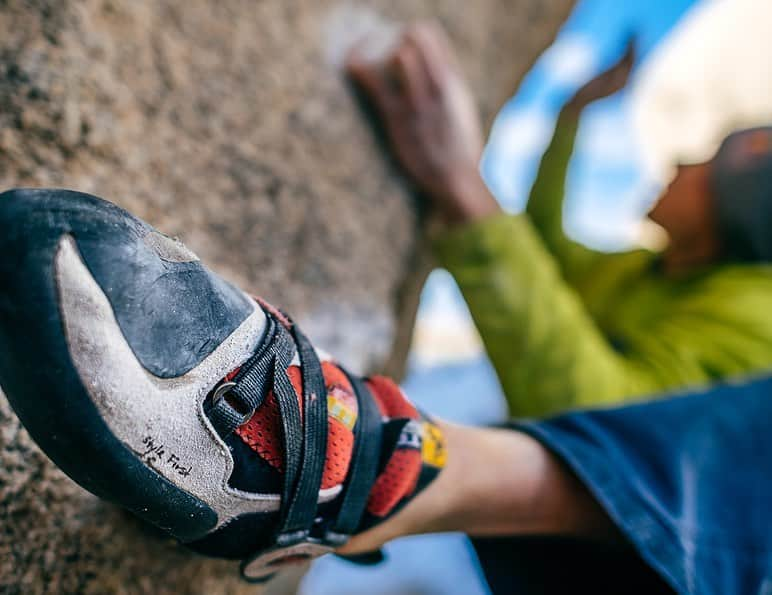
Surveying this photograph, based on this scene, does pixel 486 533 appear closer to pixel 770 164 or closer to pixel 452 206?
pixel 452 206

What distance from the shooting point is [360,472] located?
1.21 ft

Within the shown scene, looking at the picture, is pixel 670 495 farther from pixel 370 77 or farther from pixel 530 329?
pixel 370 77

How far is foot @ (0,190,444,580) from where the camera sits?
0.24 meters

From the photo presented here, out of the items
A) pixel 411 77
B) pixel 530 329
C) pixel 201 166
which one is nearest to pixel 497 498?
pixel 530 329

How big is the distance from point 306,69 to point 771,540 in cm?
75

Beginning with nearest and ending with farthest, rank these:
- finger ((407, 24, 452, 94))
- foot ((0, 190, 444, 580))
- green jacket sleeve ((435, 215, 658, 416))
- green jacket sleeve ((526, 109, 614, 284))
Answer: foot ((0, 190, 444, 580)) → green jacket sleeve ((435, 215, 658, 416)) → finger ((407, 24, 452, 94)) → green jacket sleeve ((526, 109, 614, 284))

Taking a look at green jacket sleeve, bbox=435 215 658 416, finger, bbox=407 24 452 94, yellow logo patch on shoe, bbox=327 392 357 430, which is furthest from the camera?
finger, bbox=407 24 452 94

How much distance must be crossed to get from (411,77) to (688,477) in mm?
636

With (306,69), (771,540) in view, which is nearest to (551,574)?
(771,540)

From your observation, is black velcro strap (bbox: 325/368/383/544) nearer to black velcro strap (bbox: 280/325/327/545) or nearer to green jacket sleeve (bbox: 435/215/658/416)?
black velcro strap (bbox: 280/325/327/545)

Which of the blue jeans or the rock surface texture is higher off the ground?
the rock surface texture

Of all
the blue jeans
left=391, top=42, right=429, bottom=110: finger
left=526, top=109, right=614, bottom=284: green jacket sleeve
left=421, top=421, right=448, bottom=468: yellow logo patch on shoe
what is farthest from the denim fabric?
left=526, top=109, right=614, bottom=284: green jacket sleeve

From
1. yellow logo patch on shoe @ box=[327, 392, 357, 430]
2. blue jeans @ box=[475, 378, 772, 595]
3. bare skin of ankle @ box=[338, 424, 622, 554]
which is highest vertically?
yellow logo patch on shoe @ box=[327, 392, 357, 430]

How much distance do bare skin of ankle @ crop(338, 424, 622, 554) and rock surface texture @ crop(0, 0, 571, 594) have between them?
0.65 ft
